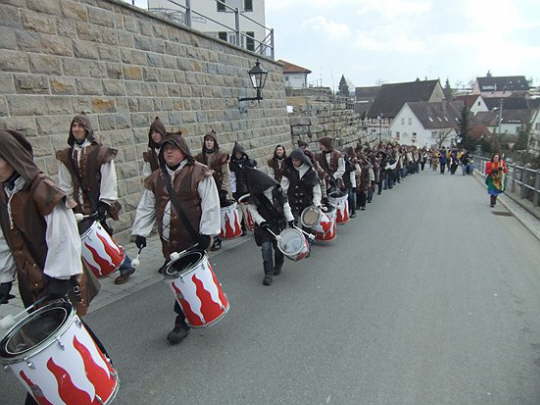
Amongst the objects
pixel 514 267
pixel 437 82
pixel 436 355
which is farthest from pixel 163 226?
pixel 437 82

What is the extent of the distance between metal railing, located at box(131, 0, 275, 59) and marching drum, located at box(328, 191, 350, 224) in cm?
540

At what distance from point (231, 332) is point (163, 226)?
4.37ft

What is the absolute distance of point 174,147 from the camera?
12.6 feet

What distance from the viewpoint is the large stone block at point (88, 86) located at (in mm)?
7001

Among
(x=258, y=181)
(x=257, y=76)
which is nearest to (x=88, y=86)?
(x=258, y=181)

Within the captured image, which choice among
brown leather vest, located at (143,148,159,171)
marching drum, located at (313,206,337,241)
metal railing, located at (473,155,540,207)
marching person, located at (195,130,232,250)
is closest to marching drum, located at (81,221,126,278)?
brown leather vest, located at (143,148,159,171)

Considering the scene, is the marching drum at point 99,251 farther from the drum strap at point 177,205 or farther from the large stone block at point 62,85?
the large stone block at point 62,85

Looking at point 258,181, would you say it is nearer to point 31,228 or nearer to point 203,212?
point 203,212

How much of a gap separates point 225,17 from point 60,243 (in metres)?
30.7

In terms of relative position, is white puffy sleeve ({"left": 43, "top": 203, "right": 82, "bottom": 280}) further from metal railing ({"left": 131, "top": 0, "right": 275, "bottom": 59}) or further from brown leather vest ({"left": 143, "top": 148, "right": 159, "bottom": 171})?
metal railing ({"left": 131, "top": 0, "right": 275, "bottom": 59})

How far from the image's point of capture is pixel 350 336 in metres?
4.31

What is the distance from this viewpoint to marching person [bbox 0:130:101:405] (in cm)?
275

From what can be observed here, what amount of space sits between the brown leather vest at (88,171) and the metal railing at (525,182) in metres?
11.5

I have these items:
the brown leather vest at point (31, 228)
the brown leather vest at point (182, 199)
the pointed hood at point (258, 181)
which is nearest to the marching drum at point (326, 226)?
the pointed hood at point (258, 181)
